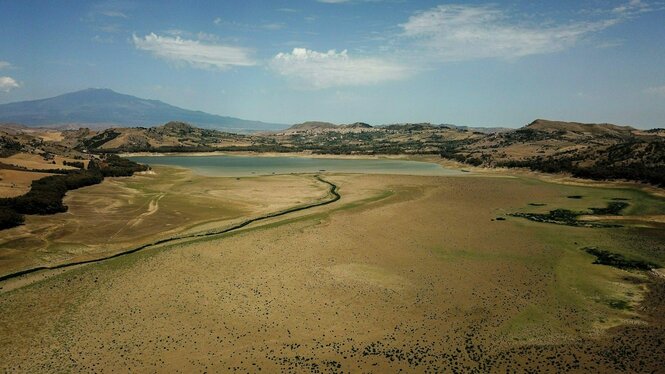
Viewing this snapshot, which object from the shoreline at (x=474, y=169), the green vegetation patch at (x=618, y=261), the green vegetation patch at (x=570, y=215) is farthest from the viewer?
→ the shoreline at (x=474, y=169)

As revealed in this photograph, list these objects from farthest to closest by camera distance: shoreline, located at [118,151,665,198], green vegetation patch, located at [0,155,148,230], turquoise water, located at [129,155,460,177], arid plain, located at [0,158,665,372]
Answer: turquoise water, located at [129,155,460,177], shoreline, located at [118,151,665,198], green vegetation patch, located at [0,155,148,230], arid plain, located at [0,158,665,372]

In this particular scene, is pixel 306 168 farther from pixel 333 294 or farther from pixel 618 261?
pixel 333 294

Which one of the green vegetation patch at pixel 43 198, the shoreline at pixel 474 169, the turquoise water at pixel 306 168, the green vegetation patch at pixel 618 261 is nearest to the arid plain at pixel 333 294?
the green vegetation patch at pixel 618 261

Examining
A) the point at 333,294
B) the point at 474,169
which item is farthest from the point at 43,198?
the point at 474,169

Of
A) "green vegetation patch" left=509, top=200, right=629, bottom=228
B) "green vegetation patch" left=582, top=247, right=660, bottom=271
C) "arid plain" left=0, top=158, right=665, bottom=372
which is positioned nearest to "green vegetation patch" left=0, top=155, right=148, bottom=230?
"arid plain" left=0, top=158, right=665, bottom=372

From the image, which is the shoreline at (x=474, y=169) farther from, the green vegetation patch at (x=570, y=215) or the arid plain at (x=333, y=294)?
the arid plain at (x=333, y=294)

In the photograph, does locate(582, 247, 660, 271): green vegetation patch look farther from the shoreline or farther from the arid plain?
the shoreline
